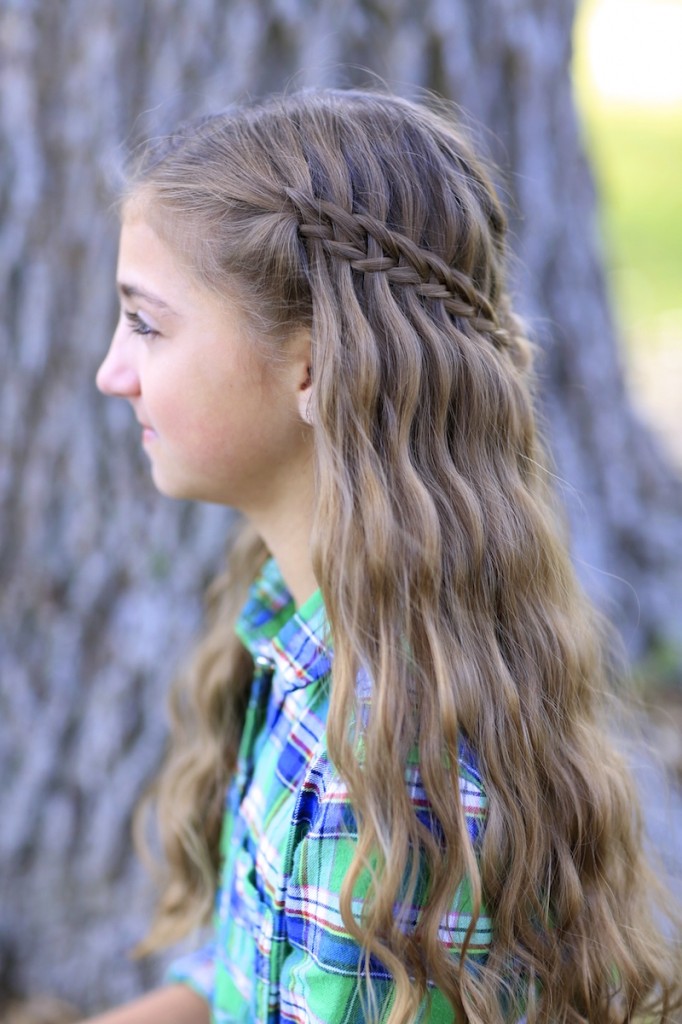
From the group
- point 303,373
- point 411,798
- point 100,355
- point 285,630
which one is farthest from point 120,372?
point 411,798

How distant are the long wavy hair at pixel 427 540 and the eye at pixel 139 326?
117 millimetres

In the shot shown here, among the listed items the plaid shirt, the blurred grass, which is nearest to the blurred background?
the blurred grass

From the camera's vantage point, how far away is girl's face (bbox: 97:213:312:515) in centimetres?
148

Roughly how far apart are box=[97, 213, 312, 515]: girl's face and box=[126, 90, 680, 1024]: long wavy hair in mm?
37

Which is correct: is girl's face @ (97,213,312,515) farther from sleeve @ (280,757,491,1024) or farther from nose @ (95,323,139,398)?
sleeve @ (280,757,491,1024)

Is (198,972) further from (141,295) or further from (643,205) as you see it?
(643,205)

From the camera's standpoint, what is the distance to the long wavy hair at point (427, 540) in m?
1.35

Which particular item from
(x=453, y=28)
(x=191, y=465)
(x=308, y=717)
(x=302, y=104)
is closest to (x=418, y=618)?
(x=308, y=717)

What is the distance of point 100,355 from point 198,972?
1.24 m

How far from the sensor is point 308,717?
1.54m

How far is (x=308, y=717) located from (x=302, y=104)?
0.89 metres

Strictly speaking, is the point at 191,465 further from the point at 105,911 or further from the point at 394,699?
the point at 105,911

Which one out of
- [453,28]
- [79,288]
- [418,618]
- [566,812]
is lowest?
[566,812]

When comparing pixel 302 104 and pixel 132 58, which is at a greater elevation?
pixel 132 58
